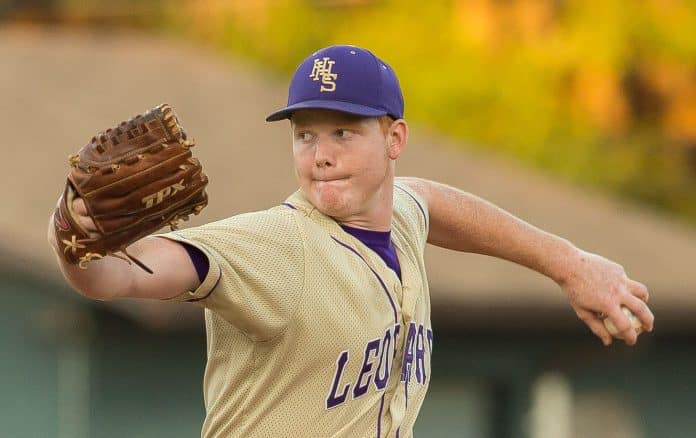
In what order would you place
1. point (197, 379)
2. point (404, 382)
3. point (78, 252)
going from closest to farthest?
point (78, 252)
point (404, 382)
point (197, 379)

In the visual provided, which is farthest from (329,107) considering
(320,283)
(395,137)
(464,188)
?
(464,188)

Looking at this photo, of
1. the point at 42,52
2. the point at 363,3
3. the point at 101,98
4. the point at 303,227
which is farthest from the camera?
the point at 363,3

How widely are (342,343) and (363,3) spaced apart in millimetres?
20020

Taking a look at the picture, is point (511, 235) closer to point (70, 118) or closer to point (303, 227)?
point (303, 227)

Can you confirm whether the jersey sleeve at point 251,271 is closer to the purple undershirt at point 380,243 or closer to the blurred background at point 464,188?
the purple undershirt at point 380,243

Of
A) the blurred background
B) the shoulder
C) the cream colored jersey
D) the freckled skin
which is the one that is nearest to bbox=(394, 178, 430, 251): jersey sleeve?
the shoulder

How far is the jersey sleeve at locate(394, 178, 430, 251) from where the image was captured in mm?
4043

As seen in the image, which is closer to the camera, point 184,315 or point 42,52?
point 184,315

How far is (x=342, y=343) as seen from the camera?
354 centimetres

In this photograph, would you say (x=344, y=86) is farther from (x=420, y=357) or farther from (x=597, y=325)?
(x=597, y=325)

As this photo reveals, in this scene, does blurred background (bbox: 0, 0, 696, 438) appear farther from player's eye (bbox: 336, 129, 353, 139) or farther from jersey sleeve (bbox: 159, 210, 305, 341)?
jersey sleeve (bbox: 159, 210, 305, 341)

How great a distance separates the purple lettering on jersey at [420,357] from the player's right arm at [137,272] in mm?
859

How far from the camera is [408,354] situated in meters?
3.82

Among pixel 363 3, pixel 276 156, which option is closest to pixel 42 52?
pixel 276 156
